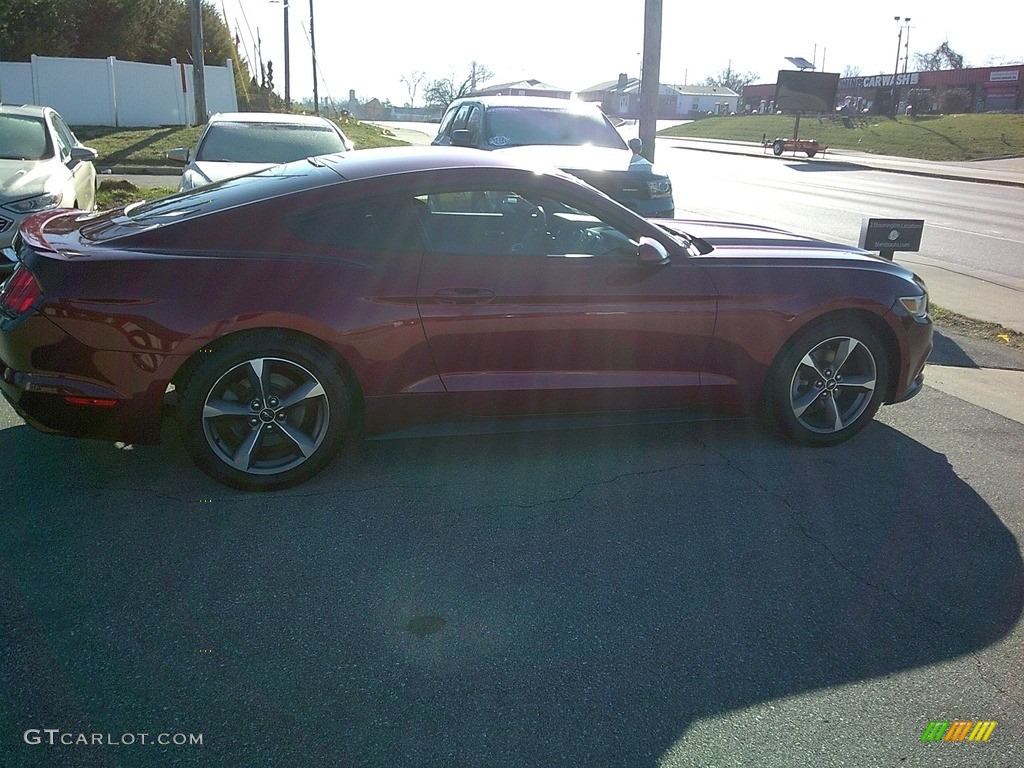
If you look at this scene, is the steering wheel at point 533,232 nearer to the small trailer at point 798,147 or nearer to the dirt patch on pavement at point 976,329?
the dirt patch on pavement at point 976,329

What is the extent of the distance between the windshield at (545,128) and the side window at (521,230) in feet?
20.1

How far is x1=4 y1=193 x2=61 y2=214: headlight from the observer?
26.1 feet

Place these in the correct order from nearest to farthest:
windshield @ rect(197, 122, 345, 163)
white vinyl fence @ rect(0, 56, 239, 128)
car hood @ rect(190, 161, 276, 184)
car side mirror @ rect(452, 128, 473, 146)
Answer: car hood @ rect(190, 161, 276, 184), windshield @ rect(197, 122, 345, 163), car side mirror @ rect(452, 128, 473, 146), white vinyl fence @ rect(0, 56, 239, 128)

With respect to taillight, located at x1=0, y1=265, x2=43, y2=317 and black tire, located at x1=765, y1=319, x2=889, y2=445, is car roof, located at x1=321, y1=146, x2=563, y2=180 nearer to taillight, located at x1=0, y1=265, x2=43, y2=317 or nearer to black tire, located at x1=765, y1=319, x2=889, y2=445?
taillight, located at x1=0, y1=265, x2=43, y2=317

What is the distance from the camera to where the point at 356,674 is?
291 cm

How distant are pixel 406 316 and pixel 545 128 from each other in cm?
749

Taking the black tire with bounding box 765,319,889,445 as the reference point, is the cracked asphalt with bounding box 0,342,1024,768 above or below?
below

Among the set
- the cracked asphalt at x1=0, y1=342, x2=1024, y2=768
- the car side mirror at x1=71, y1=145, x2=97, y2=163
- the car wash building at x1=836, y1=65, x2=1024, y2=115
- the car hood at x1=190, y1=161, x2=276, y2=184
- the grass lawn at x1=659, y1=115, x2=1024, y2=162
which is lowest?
the cracked asphalt at x1=0, y1=342, x2=1024, y2=768

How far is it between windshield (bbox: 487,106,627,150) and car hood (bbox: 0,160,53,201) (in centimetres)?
486

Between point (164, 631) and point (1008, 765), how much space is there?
2.72 metres

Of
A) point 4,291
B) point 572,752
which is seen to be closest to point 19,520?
point 4,291

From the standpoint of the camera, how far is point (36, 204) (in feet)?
26.6

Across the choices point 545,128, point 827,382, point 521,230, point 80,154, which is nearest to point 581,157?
point 545,128

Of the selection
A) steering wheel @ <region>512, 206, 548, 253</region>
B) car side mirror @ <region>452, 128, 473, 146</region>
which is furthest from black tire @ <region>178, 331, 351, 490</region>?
car side mirror @ <region>452, 128, 473, 146</region>
